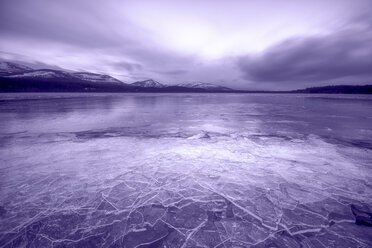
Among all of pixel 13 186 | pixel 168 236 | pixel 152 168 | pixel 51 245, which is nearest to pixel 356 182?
pixel 168 236

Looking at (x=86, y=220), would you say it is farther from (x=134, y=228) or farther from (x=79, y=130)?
(x=79, y=130)

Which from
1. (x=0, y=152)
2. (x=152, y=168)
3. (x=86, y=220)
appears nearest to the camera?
(x=86, y=220)

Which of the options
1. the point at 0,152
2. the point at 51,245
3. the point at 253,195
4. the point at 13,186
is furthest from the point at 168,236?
the point at 0,152

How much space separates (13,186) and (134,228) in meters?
2.69

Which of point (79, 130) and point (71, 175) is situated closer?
point (71, 175)

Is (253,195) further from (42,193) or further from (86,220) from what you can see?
(42,193)

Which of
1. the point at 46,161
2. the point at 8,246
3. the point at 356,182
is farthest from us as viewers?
the point at 46,161

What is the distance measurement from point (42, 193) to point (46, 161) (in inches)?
64.7

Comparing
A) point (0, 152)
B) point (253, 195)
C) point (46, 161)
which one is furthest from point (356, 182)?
point (0, 152)

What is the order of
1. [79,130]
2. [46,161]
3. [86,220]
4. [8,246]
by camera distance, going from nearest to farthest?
[8,246], [86,220], [46,161], [79,130]

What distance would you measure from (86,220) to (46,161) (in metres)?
2.84

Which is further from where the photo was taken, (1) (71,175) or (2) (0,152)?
(2) (0,152)

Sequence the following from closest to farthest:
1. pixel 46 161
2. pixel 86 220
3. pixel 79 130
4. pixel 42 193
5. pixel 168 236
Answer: pixel 168 236 < pixel 86 220 < pixel 42 193 < pixel 46 161 < pixel 79 130

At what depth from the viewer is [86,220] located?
102 inches
